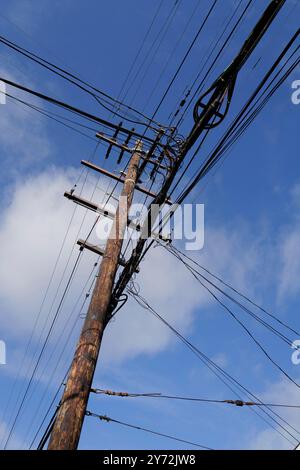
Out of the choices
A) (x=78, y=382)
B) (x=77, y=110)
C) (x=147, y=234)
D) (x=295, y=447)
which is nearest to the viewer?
(x=78, y=382)

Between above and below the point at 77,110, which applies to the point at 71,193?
above

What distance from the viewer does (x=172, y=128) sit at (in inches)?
343

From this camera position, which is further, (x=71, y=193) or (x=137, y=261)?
(x=71, y=193)

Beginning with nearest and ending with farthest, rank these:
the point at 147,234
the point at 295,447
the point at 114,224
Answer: the point at 114,224 < the point at 147,234 < the point at 295,447

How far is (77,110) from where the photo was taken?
6.02 m

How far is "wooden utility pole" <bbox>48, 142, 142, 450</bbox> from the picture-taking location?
3.86m

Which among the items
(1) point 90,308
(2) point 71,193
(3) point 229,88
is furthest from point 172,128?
(1) point 90,308

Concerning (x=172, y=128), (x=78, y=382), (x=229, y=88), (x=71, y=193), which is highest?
(x=172, y=128)

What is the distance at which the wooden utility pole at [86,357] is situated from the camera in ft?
12.7

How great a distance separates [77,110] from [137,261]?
3.02 metres

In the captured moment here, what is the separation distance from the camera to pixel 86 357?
4590 mm
